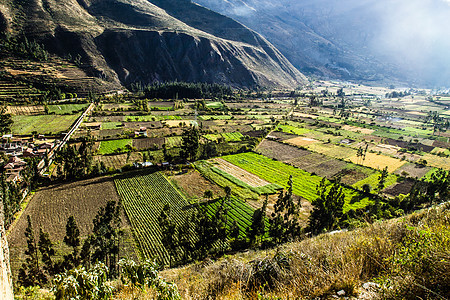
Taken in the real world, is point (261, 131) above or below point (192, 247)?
above

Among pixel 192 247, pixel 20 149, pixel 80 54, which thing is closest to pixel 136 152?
pixel 20 149

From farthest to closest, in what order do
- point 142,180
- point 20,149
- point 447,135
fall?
point 447,135
point 20,149
point 142,180

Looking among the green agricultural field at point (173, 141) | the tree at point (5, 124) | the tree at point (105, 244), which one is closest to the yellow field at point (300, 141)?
the green agricultural field at point (173, 141)

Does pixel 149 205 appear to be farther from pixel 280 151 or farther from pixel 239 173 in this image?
pixel 280 151

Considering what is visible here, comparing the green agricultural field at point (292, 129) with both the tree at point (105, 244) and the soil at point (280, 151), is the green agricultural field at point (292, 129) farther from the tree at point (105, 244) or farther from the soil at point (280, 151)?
the tree at point (105, 244)

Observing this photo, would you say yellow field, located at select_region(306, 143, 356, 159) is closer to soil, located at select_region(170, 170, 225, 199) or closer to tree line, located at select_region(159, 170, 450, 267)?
tree line, located at select_region(159, 170, 450, 267)

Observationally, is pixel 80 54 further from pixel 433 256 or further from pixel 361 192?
pixel 433 256
